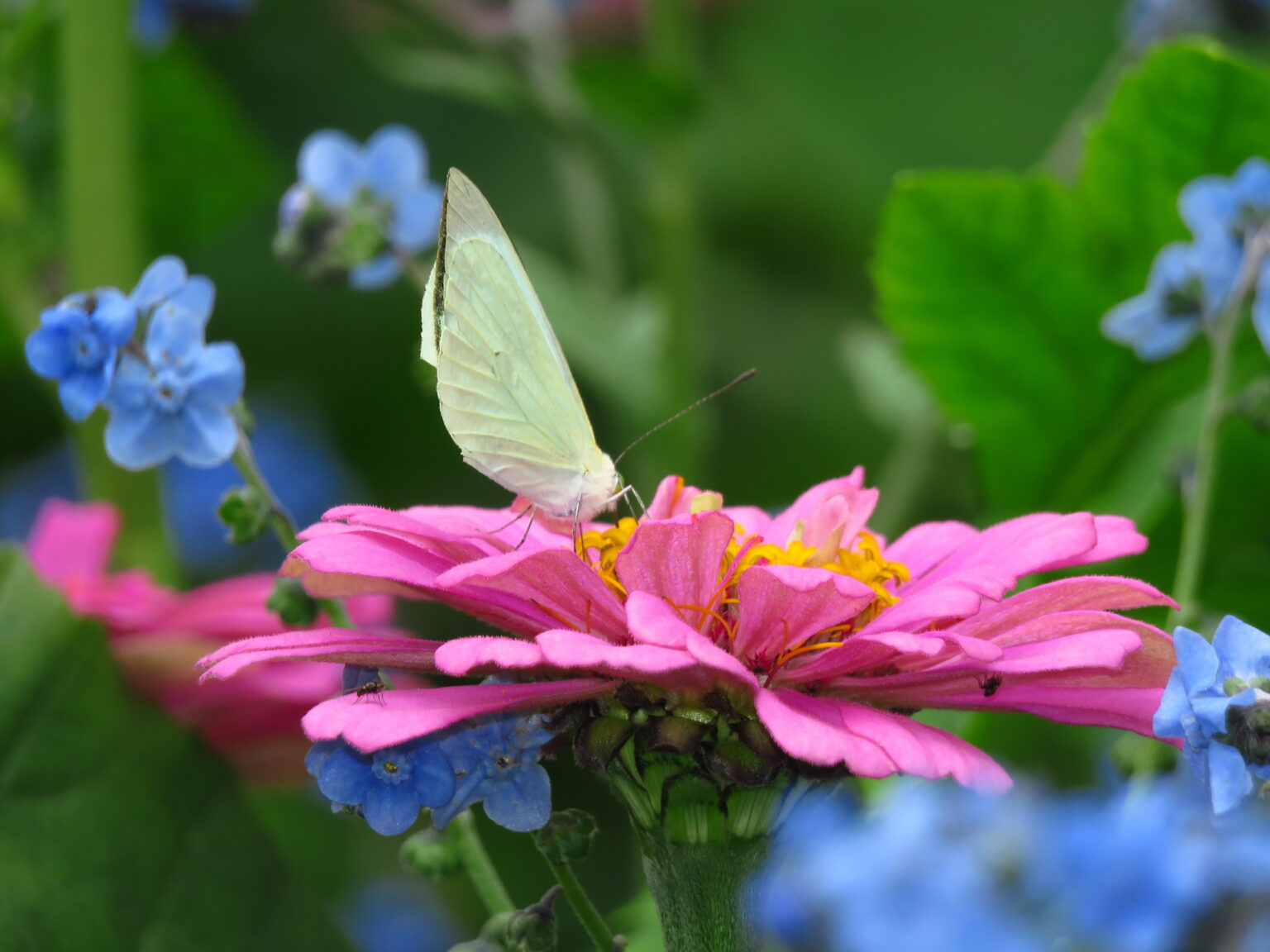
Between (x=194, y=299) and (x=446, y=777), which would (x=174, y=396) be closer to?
(x=194, y=299)

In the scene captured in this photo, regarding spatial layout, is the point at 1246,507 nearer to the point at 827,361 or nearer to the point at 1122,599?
the point at 1122,599

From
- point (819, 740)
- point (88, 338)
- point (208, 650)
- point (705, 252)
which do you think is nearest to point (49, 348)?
point (88, 338)

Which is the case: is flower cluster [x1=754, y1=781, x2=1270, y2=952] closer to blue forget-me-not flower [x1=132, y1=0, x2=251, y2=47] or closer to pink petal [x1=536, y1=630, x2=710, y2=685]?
pink petal [x1=536, y1=630, x2=710, y2=685]

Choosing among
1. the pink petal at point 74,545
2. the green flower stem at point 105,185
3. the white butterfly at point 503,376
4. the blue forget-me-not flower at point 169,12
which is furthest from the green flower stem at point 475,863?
the blue forget-me-not flower at point 169,12

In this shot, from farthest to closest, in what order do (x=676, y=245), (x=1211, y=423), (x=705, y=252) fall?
(x=705, y=252) → (x=676, y=245) → (x=1211, y=423)

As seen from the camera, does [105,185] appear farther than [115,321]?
Yes

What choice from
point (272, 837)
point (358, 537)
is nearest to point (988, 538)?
point (358, 537)
